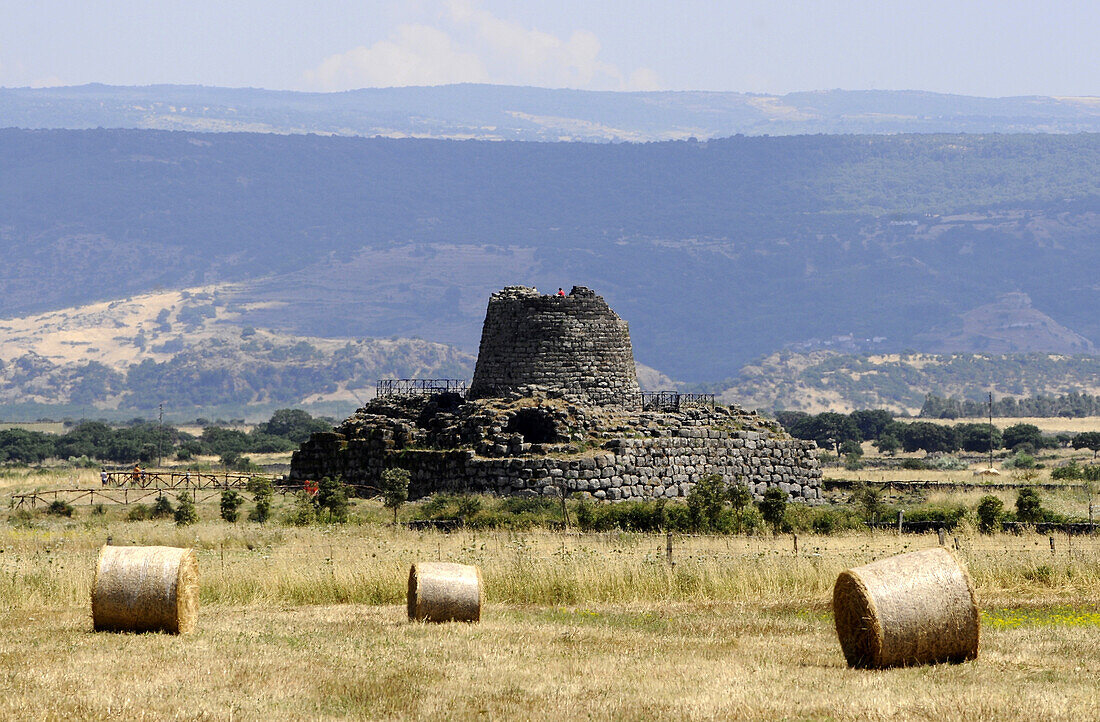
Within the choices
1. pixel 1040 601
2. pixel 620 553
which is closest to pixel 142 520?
pixel 620 553

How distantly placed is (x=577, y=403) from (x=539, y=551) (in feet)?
65.1

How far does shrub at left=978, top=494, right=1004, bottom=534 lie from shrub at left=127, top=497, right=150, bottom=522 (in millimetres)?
21411

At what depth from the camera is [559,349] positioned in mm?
51188

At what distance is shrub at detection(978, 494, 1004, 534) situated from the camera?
35688 millimetres

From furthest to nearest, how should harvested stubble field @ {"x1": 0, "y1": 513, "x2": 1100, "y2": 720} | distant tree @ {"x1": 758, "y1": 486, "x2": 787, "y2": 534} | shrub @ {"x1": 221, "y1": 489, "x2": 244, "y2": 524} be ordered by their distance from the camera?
1. shrub @ {"x1": 221, "y1": 489, "x2": 244, "y2": 524}
2. distant tree @ {"x1": 758, "y1": 486, "x2": 787, "y2": 534}
3. harvested stubble field @ {"x1": 0, "y1": 513, "x2": 1100, "y2": 720}

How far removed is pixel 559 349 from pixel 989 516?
58.1 ft

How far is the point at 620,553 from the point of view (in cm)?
2909

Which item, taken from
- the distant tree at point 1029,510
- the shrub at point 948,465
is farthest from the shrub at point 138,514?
the shrub at point 948,465

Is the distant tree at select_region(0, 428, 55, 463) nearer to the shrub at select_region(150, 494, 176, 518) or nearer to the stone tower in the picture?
the stone tower

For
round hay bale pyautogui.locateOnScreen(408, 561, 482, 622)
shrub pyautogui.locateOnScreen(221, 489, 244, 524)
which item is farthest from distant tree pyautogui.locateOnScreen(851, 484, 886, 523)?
round hay bale pyautogui.locateOnScreen(408, 561, 482, 622)

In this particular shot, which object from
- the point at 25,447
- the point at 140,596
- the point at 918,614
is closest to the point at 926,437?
the point at 25,447

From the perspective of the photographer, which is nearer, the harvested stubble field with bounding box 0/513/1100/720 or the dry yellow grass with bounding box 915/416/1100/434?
the harvested stubble field with bounding box 0/513/1100/720

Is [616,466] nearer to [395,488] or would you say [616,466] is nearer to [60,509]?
[395,488]

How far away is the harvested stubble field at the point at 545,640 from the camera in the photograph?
1641 cm
